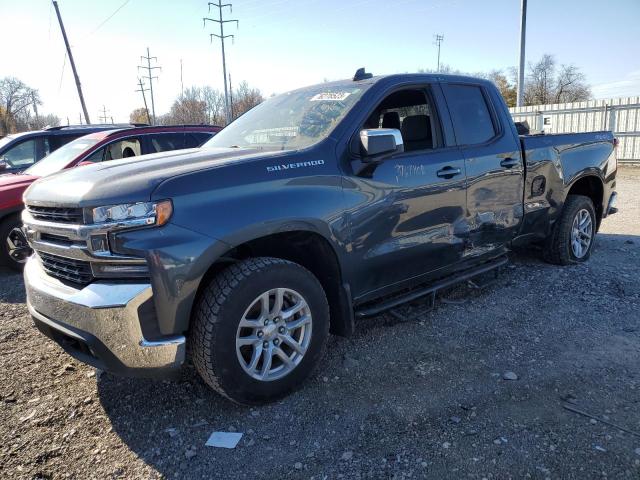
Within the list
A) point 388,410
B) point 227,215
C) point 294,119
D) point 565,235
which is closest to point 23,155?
point 294,119

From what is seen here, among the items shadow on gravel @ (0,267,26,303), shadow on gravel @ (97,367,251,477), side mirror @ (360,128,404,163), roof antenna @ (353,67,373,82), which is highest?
roof antenna @ (353,67,373,82)

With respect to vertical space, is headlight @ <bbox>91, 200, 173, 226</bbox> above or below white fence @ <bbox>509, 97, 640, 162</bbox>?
below

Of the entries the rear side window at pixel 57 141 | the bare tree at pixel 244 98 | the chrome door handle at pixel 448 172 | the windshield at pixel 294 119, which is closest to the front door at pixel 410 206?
the chrome door handle at pixel 448 172

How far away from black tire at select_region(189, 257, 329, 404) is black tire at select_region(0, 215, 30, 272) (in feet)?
14.8

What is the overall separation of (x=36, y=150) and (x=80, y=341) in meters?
7.07

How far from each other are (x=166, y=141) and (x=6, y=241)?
2.66 metres

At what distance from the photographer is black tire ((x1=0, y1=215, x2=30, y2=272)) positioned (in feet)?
19.2

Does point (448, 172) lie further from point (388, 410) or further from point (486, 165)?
point (388, 410)

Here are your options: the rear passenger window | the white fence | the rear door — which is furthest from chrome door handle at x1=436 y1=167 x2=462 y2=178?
the white fence

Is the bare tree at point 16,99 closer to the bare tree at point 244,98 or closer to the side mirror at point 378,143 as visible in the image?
the bare tree at point 244,98

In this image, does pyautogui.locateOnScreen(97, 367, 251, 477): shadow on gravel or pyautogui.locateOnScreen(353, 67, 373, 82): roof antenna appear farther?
pyautogui.locateOnScreen(353, 67, 373, 82): roof antenna

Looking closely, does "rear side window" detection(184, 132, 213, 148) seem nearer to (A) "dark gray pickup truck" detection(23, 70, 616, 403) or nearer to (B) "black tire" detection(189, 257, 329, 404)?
(A) "dark gray pickup truck" detection(23, 70, 616, 403)

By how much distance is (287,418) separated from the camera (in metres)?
2.80

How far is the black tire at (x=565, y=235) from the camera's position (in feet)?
17.0
